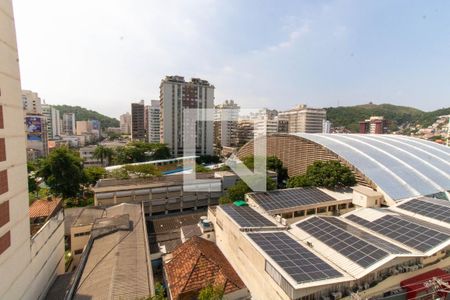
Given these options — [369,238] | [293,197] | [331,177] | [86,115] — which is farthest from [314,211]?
[86,115]

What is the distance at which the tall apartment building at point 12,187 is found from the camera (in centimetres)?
691

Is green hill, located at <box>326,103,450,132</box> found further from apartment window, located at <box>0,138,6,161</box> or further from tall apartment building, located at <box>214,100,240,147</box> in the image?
apartment window, located at <box>0,138,6,161</box>

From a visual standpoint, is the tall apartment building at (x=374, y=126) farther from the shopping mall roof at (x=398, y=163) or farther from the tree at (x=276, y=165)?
the tree at (x=276, y=165)

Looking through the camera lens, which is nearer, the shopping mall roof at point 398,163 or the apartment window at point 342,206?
the apartment window at point 342,206

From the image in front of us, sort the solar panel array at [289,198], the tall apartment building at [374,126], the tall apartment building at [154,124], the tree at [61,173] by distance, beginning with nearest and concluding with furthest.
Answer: the solar panel array at [289,198]
the tree at [61,173]
the tall apartment building at [154,124]
the tall apartment building at [374,126]

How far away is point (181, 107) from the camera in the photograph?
54.6 metres

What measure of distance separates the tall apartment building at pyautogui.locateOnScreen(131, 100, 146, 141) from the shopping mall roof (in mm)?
69372

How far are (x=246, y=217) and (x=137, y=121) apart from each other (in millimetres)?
78675

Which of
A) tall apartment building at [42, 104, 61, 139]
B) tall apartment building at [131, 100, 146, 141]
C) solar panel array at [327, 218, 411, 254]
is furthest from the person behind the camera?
tall apartment building at [131, 100, 146, 141]

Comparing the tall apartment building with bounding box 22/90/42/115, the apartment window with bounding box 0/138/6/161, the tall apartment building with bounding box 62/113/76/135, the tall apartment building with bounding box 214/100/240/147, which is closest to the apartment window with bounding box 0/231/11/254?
the apartment window with bounding box 0/138/6/161

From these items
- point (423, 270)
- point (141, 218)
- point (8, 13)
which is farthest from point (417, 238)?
point (8, 13)

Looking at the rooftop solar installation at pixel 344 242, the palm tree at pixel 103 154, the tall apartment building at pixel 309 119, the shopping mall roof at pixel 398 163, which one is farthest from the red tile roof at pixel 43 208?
the tall apartment building at pixel 309 119

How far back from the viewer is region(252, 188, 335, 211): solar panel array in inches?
653

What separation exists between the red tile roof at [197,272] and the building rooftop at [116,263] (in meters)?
A: 1.34
